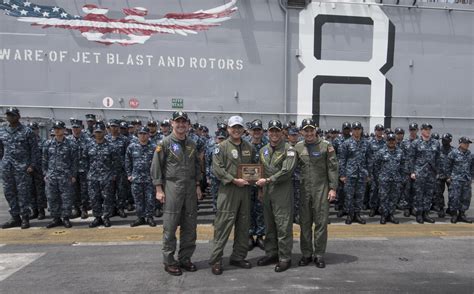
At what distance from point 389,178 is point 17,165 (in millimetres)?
6174

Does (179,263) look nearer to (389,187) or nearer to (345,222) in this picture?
(345,222)

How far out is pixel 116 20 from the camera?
32.0 feet

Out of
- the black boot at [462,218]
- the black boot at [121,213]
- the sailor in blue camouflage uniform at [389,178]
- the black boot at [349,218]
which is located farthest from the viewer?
the black boot at [121,213]

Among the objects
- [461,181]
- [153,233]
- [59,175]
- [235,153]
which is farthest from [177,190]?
[461,181]

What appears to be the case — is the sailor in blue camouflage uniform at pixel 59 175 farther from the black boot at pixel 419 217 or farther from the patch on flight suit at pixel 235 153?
the black boot at pixel 419 217

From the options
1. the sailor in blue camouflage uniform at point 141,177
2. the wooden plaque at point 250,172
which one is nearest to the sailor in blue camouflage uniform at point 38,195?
the sailor in blue camouflage uniform at point 141,177

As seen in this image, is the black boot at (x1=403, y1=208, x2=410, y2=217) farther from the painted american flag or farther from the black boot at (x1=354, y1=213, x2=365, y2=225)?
the painted american flag

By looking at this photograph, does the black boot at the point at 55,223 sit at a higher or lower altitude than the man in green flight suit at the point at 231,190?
lower

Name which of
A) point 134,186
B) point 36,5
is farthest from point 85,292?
point 36,5

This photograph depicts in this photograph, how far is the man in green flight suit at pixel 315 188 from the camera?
13.0ft

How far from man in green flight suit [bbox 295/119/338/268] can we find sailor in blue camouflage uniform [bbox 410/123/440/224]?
3.19 metres

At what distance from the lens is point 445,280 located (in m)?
3.61

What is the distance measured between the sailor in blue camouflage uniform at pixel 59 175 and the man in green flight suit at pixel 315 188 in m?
3.76

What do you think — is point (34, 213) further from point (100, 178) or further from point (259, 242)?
point (259, 242)
